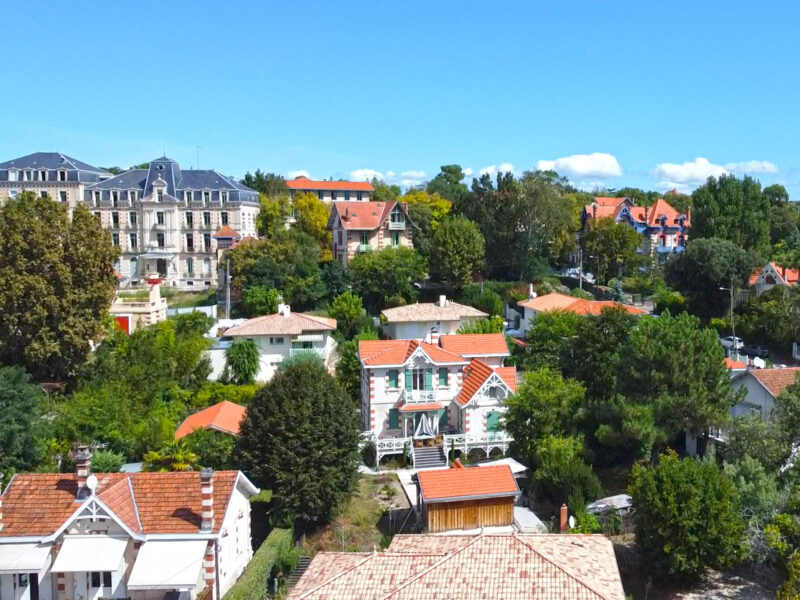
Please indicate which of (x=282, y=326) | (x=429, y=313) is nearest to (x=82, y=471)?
(x=282, y=326)

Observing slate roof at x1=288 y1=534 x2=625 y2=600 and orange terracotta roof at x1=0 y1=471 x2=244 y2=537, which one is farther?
orange terracotta roof at x1=0 y1=471 x2=244 y2=537

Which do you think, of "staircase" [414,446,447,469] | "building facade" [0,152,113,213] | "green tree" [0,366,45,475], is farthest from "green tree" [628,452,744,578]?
"building facade" [0,152,113,213]

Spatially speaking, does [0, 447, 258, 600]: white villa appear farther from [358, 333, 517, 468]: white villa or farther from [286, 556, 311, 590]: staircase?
[358, 333, 517, 468]: white villa

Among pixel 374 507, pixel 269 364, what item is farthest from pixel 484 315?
pixel 374 507

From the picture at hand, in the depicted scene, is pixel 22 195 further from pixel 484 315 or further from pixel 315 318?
pixel 484 315

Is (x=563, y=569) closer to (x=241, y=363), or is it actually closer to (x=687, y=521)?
(x=687, y=521)

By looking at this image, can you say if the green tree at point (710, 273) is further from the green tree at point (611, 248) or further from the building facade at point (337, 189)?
the building facade at point (337, 189)
